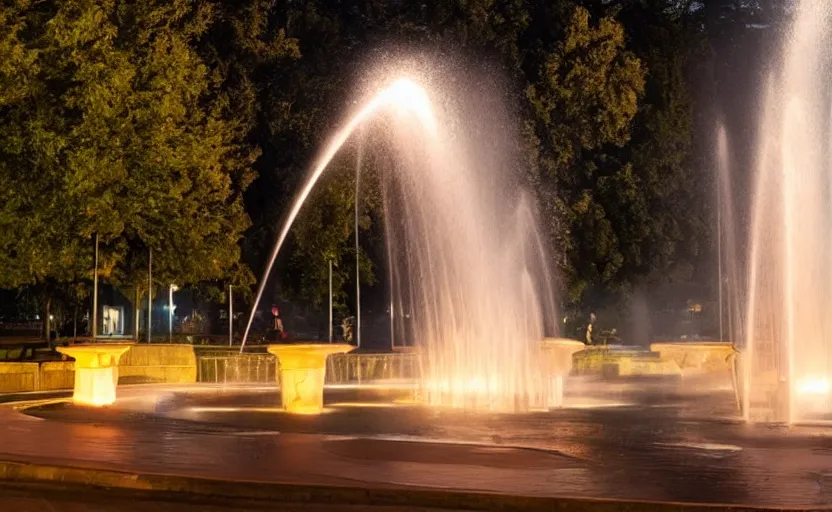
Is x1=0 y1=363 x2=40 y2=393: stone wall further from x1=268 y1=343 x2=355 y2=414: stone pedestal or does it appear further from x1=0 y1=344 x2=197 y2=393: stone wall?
x1=268 y1=343 x2=355 y2=414: stone pedestal

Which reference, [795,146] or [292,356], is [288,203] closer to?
[795,146]

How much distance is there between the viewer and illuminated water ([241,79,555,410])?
86.7 feet

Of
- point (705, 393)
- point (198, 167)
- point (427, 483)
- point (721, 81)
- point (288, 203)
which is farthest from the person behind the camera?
point (721, 81)

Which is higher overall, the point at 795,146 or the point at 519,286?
the point at 795,146

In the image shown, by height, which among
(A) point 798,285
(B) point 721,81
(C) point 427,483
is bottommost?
(C) point 427,483

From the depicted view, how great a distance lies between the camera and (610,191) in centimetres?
5897

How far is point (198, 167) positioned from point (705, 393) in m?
20.4

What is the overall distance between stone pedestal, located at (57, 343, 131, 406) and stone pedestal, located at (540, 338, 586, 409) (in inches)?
291

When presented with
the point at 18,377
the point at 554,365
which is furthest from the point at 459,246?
the point at 18,377

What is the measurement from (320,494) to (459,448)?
12.3 ft

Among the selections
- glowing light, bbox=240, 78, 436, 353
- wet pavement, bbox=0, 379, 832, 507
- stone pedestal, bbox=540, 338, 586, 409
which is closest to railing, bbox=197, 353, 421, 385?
glowing light, bbox=240, 78, 436, 353

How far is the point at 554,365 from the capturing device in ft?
81.1

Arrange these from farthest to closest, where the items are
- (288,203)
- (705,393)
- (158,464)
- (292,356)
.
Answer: (288,203) → (705,393) → (292,356) → (158,464)

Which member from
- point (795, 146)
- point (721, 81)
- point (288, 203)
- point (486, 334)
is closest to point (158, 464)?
point (486, 334)
